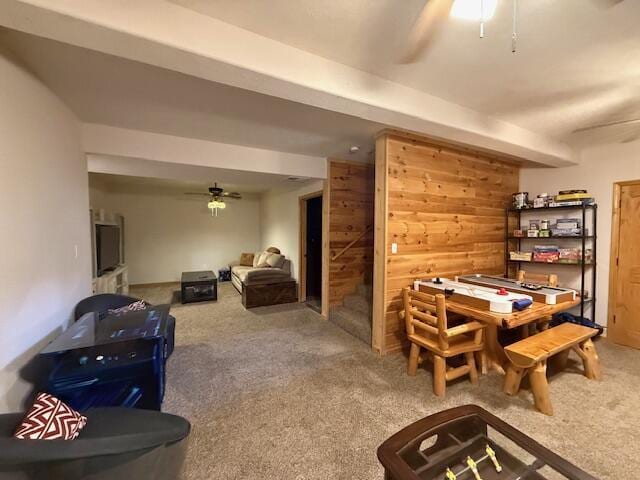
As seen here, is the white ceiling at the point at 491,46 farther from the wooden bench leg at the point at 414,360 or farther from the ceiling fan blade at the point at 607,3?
the wooden bench leg at the point at 414,360

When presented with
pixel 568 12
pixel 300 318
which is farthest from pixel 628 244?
pixel 300 318

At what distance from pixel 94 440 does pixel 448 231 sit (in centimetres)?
343

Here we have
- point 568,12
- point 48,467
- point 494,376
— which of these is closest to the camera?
point 48,467

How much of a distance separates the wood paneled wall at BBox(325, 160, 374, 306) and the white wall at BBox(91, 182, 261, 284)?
13.3 feet

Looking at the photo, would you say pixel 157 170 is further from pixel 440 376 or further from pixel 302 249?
pixel 440 376

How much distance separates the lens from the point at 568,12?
1376 mm

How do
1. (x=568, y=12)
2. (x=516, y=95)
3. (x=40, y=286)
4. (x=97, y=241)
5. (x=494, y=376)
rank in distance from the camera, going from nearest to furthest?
1. (x=568, y=12)
2. (x=40, y=286)
3. (x=516, y=95)
4. (x=494, y=376)
5. (x=97, y=241)

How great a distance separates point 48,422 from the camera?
1.16 metres

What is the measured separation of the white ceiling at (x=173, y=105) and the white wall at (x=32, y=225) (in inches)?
6.6

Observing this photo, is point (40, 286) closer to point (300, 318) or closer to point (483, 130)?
point (300, 318)

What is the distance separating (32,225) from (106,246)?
9.31 feet

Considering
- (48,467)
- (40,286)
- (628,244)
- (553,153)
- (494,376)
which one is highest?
(553,153)

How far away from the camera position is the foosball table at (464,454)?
107 centimetres

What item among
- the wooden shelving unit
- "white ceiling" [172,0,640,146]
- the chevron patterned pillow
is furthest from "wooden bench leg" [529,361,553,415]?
the chevron patterned pillow
